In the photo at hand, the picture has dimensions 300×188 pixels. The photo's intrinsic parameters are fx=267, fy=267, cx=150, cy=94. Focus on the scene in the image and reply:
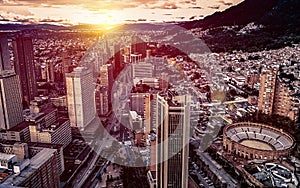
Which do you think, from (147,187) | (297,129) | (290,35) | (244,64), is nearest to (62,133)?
(147,187)

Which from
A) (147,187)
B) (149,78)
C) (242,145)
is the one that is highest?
(149,78)

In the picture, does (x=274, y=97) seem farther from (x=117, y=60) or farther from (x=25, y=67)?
(x=25, y=67)

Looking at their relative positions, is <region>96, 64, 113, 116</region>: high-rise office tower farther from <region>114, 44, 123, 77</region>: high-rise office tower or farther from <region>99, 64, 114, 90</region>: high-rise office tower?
<region>114, 44, 123, 77</region>: high-rise office tower

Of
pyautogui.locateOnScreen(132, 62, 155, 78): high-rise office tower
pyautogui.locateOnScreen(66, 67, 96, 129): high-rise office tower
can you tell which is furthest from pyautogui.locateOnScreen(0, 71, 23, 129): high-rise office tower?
pyautogui.locateOnScreen(132, 62, 155, 78): high-rise office tower

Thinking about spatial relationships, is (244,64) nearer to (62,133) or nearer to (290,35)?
(290,35)

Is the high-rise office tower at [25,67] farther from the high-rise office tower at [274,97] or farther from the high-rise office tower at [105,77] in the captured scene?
the high-rise office tower at [274,97]
